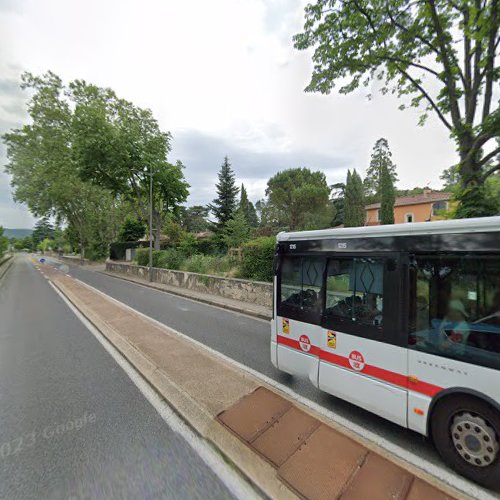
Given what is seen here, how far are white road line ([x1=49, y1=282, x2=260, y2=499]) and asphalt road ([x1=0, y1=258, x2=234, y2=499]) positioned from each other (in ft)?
0.24

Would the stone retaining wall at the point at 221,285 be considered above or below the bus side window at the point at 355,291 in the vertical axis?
below

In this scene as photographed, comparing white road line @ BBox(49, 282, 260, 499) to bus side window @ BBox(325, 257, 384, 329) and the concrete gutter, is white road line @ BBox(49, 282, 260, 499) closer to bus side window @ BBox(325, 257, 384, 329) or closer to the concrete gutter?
bus side window @ BBox(325, 257, 384, 329)

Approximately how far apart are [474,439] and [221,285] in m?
10.7

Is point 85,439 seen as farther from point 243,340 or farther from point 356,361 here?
point 243,340

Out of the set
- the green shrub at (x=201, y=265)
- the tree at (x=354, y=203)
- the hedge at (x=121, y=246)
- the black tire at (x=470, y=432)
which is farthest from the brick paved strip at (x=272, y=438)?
the tree at (x=354, y=203)

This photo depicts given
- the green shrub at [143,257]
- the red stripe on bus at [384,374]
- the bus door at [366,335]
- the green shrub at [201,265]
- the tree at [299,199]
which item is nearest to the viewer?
the red stripe on bus at [384,374]

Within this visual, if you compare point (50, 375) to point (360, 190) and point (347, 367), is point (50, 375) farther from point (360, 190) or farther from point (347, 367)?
point (360, 190)

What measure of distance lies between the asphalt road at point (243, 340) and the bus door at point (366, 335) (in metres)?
0.34

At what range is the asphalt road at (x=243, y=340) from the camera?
304 cm

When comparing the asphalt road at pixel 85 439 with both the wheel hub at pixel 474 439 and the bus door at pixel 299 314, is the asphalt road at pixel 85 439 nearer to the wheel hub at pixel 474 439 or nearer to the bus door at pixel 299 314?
the bus door at pixel 299 314

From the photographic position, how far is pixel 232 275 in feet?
45.5

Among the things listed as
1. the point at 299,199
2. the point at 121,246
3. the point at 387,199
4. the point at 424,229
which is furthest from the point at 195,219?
the point at 424,229

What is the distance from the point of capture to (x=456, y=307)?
259 centimetres

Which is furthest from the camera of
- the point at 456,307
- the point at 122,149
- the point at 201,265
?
the point at 122,149
